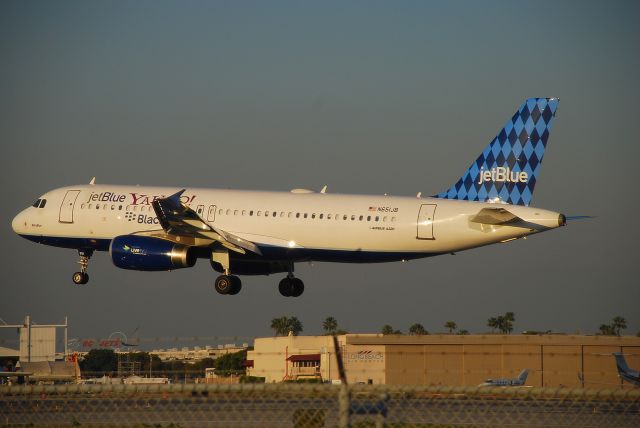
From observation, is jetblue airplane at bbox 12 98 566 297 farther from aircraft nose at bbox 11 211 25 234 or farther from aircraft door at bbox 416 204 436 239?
aircraft nose at bbox 11 211 25 234

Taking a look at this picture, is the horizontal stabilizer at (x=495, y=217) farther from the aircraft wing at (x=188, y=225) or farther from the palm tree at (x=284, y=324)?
the palm tree at (x=284, y=324)

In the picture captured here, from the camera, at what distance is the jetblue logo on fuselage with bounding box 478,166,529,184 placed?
52719mm

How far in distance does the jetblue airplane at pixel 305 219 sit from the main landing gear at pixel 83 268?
47.6 inches

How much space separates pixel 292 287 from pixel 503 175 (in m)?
12.4

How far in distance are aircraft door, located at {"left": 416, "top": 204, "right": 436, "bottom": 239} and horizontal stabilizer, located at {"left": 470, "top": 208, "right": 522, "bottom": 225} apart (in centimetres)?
188

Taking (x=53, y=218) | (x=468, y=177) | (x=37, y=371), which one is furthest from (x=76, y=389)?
(x=53, y=218)

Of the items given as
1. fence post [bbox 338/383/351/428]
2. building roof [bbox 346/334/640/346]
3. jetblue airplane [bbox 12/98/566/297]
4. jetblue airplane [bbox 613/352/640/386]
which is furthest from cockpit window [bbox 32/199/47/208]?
fence post [bbox 338/383/351/428]

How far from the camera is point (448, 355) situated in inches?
2119

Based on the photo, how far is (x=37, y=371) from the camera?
46.6 m

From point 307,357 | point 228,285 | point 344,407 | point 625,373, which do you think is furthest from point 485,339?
point 344,407

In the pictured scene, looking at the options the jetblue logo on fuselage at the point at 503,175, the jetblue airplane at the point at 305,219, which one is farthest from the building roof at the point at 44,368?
the jetblue logo on fuselage at the point at 503,175

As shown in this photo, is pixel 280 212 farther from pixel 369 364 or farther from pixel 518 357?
pixel 518 357

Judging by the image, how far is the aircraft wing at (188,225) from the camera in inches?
2077

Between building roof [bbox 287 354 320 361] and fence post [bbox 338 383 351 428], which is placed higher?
building roof [bbox 287 354 320 361]
